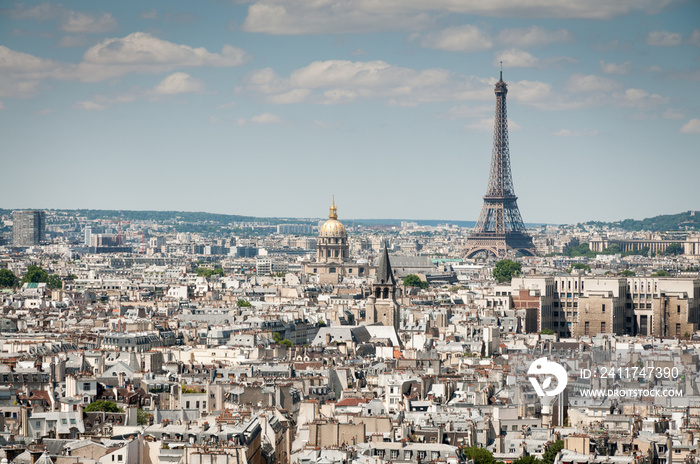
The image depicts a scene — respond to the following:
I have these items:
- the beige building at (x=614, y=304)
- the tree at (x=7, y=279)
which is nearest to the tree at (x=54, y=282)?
the tree at (x=7, y=279)

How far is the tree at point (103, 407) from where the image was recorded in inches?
1804

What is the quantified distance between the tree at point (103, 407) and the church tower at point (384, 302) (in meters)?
50.1

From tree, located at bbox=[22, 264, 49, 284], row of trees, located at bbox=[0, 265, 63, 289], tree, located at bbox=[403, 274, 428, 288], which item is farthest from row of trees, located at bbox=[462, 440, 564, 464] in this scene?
tree, located at bbox=[22, 264, 49, 284]

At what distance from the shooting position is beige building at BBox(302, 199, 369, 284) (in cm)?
18175

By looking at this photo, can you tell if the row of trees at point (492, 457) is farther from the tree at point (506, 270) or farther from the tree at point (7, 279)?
the tree at point (506, 270)

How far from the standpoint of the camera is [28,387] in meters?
53.4

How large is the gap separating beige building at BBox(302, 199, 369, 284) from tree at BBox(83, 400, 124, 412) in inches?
5227

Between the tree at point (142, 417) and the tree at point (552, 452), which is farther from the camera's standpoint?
the tree at point (142, 417)

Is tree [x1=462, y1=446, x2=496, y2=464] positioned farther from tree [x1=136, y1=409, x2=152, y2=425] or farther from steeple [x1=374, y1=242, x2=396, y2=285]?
steeple [x1=374, y1=242, x2=396, y2=285]

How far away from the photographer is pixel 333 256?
18512 centimetres

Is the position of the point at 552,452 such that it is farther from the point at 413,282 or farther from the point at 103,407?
the point at 413,282

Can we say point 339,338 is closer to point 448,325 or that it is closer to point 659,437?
point 448,325

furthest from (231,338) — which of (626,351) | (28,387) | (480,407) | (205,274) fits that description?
(205,274)

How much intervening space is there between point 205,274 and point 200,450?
480 ft
